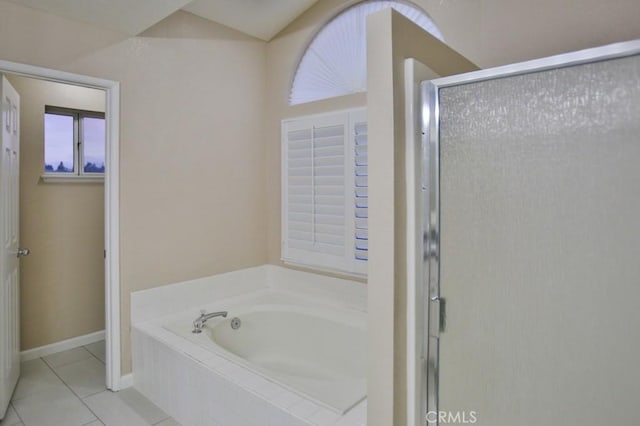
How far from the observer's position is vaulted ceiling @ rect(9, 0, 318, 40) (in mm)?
2121

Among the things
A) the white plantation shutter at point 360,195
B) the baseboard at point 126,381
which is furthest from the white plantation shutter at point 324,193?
the baseboard at point 126,381

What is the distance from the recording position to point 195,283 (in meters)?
2.90

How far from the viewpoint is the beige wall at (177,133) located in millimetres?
2318

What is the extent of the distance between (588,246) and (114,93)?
262 centimetres

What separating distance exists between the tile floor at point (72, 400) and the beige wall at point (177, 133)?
0.26 metres

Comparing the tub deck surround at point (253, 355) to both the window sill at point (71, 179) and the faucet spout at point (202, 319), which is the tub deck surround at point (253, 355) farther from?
the window sill at point (71, 179)

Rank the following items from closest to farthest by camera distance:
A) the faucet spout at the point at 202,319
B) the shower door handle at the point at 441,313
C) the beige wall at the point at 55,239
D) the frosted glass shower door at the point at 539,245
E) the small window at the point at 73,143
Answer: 1. the frosted glass shower door at the point at 539,245
2. the shower door handle at the point at 441,313
3. the faucet spout at the point at 202,319
4. the beige wall at the point at 55,239
5. the small window at the point at 73,143

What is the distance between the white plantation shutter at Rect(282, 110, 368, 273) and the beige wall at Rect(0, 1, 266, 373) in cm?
36

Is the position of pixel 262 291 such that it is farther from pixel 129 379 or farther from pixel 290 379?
pixel 290 379

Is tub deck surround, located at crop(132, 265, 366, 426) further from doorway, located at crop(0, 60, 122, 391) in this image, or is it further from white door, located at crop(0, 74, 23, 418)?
white door, located at crop(0, 74, 23, 418)

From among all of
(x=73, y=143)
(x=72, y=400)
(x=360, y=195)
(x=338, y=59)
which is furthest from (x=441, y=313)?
(x=73, y=143)

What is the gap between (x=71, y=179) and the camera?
3156mm

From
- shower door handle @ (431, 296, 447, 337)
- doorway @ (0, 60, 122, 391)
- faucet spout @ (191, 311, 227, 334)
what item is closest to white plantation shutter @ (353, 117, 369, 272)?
faucet spout @ (191, 311, 227, 334)

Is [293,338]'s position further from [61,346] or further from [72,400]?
[61,346]
